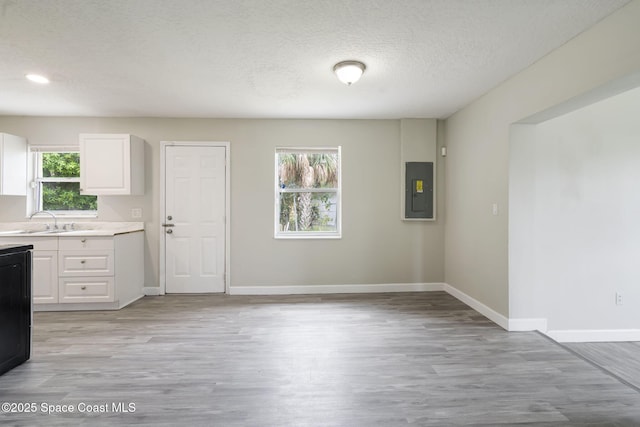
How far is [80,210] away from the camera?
4383 mm

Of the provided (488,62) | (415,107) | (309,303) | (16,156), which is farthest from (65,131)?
(488,62)

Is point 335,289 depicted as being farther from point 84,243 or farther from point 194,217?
point 84,243

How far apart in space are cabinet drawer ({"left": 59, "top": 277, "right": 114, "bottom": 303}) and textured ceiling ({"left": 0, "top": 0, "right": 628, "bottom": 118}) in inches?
83.1

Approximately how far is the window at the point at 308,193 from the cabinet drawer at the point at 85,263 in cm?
209

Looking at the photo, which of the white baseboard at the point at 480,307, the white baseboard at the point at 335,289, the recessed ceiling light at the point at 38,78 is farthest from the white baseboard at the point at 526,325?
the recessed ceiling light at the point at 38,78

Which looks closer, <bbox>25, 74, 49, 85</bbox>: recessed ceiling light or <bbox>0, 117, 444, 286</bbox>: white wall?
<bbox>25, 74, 49, 85</bbox>: recessed ceiling light

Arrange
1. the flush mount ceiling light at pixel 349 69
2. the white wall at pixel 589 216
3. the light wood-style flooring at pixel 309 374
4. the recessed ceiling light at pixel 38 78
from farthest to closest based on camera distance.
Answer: the white wall at pixel 589 216 → the recessed ceiling light at pixel 38 78 → the flush mount ceiling light at pixel 349 69 → the light wood-style flooring at pixel 309 374

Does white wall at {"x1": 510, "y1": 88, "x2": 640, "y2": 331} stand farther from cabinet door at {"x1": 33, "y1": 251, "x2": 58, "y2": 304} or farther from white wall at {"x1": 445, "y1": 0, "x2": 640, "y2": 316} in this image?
cabinet door at {"x1": 33, "y1": 251, "x2": 58, "y2": 304}

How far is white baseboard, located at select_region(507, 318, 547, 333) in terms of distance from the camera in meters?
3.11

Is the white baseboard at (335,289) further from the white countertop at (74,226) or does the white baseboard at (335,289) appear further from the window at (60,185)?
the window at (60,185)

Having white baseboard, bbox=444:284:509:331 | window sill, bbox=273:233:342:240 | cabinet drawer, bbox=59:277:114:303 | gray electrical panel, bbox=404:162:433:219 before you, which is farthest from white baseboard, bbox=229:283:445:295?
cabinet drawer, bbox=59:277:114:303

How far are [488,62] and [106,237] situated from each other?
4.40 metres

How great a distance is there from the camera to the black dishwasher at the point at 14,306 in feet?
7.35

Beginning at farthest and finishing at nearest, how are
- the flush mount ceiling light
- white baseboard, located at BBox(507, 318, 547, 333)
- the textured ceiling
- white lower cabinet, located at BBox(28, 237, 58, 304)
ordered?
white lower cabinet, located at BBox(28, 237, 58, 304), white baseboard, located at BBox(507, 318, 547, 333), the flush mount ceiling light, the textured ceiling
